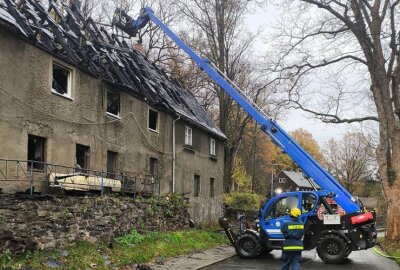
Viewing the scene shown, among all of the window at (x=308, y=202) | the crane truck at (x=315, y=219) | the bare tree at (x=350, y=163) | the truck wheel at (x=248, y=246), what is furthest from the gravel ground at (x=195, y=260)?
the bare tree at (x=350, y=163)

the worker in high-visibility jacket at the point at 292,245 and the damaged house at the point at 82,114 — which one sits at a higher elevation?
the damaged house at the point at 82,114

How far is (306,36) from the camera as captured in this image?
66.9 ft

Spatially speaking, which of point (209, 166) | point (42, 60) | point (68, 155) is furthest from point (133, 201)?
point (209, 166)

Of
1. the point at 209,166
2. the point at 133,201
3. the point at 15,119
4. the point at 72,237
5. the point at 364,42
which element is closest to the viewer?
the point at 72,237

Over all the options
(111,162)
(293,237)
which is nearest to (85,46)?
(111,162)

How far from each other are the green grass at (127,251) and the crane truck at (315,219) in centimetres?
188

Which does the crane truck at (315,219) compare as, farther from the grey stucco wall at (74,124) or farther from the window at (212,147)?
the window at (212,147)

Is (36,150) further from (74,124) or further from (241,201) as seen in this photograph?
(241,201)

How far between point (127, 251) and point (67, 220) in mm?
2166

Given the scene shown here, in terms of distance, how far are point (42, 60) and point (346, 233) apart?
1141cm

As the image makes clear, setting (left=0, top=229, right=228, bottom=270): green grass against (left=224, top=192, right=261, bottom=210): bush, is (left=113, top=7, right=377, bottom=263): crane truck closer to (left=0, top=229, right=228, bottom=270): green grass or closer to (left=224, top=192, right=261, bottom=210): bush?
(left=0, top=229, right=228, bottom=270): green grass

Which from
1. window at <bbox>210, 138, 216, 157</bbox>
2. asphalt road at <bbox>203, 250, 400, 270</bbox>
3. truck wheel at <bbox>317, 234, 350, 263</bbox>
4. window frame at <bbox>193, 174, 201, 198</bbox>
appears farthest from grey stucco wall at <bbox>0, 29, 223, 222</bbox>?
truck wheel at <bbox>317, 234, 350, 263</bbox>

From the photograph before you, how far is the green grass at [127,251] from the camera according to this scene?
34.5 feet

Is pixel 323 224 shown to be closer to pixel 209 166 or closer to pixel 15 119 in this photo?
pixel 15 119
